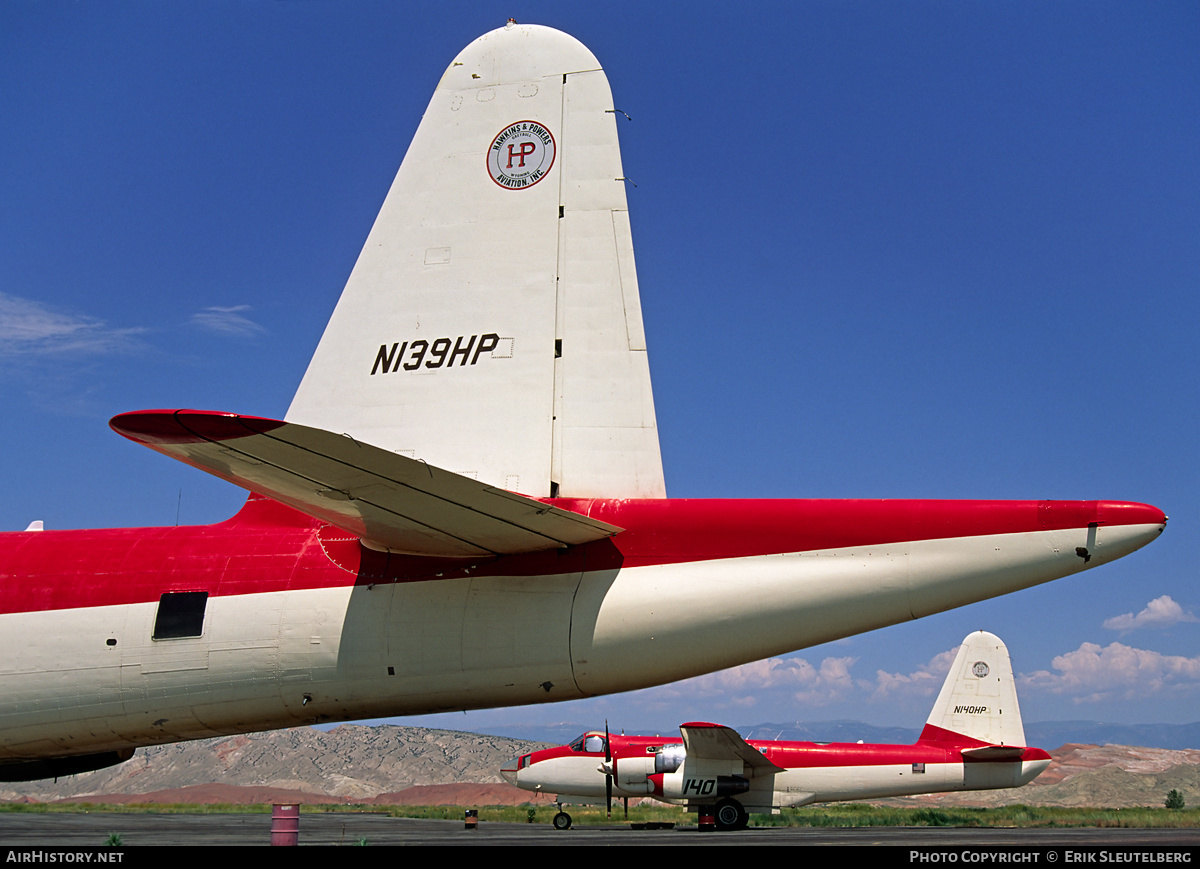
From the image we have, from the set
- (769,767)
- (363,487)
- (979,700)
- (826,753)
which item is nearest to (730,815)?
(769,767)

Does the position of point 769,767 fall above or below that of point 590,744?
below

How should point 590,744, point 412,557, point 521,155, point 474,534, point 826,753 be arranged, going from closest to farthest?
point 474,534 → point 412,557 → point 521,155 → point 826,753 → point 590,744

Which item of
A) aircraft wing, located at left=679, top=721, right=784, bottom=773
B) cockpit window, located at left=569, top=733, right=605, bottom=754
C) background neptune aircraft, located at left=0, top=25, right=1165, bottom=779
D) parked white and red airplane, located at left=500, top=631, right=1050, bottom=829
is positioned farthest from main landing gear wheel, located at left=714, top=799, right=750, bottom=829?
background neptune aircraft, located at left=0, top=25, right=1165, bottom=779

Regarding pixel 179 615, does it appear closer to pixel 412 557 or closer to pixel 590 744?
pixel 412 557

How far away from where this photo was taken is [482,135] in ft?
26.4

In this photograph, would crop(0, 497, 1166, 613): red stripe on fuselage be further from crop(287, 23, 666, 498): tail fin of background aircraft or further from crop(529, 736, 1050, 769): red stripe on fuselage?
crop(529, 736, 1050, 769): red stripe on fuselage

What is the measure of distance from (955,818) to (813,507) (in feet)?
145

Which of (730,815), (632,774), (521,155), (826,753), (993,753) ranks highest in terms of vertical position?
(521,155)

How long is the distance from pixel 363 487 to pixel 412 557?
148 cm

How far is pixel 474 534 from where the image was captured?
6129 millimetres

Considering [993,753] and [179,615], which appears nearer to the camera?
[179,615]

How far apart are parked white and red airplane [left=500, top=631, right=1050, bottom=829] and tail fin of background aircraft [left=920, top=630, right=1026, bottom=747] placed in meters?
0.05
